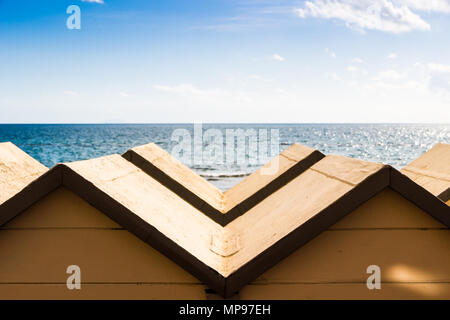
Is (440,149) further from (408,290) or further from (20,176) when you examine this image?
(20,176)

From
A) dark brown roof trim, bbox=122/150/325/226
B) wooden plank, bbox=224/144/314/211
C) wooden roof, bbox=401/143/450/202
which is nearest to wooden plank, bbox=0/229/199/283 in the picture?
dark brown roof trim, bbox=122/150/325/226

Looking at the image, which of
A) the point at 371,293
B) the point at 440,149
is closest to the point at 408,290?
the point at 371,293

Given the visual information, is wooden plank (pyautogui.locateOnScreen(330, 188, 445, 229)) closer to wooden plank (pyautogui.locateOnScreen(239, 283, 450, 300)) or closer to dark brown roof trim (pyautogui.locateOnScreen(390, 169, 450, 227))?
dark brown roof trim (pyautogui.locateOnScreen(390, 169, 450, 227))

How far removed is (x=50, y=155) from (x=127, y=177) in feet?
158

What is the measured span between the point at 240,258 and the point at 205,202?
258 cm

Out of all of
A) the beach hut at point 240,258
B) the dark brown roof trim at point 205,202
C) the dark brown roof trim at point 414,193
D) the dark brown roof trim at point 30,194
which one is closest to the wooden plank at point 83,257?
the beach hut at point 240,258

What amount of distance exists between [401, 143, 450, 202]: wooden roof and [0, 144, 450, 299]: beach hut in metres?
2.09

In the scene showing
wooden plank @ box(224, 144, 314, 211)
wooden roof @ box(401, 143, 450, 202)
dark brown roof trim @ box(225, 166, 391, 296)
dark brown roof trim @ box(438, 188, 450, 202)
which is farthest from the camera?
wooden plank @ box(224, 144, 314, 211)

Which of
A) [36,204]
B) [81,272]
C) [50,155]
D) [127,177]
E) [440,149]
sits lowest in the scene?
[81,272]

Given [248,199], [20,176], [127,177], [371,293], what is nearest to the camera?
[371,293]

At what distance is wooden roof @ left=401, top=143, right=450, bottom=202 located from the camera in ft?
16.1

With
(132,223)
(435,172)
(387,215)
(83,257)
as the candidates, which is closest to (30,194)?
(83,257)

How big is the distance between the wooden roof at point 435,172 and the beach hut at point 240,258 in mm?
2085

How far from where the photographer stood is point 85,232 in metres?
3.00
